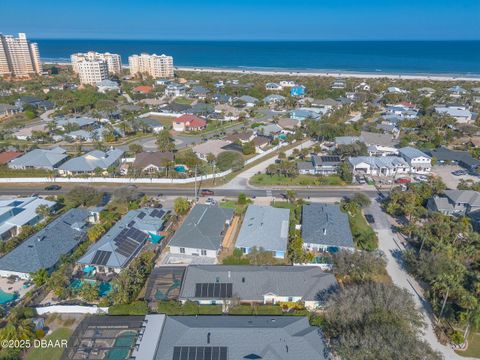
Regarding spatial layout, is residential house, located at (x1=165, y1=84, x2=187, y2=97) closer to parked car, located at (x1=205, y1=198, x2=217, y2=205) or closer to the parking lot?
parked car, located at (x1=205, y1=198, x2=217, y2=205)

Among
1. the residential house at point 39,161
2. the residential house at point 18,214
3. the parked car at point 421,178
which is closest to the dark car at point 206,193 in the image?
the residential house at point 18,214

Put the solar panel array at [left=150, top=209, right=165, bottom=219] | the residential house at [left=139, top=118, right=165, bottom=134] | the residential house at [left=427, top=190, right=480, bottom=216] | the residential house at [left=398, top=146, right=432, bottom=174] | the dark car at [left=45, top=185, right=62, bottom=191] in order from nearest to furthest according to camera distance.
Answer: the solar panel array at [left=150, top=209, right=165, bottom=219], the residential house at [left=427, top=190, right=480, bottom=216], the dark car at [left=45, top=185, right=62, bottom=191], the residential house at [left=398, top=146, right=432, bottom=174], the residential house at [left=139, top=118, right=165, bottom=134]

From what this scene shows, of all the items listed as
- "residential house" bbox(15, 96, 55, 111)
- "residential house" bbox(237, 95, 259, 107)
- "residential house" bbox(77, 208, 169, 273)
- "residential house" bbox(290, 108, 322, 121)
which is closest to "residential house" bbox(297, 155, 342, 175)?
"residential house" bbox(77, 208, 169, 273)

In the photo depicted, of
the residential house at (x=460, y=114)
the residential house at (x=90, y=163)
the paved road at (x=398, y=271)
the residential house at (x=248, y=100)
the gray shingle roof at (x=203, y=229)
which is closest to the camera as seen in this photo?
the paved road at (x=398, y=271)

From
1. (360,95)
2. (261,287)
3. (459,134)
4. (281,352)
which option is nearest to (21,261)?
(261,287)

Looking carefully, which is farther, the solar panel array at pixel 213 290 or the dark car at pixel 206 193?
the dark car at pixel 206 193

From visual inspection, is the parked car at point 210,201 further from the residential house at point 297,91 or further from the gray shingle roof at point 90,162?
the residential house at point 297,91

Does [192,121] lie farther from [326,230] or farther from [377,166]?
[326,230]
